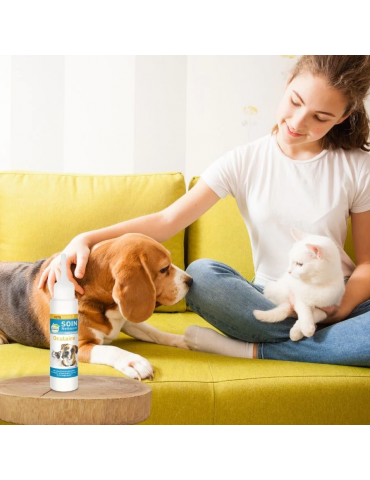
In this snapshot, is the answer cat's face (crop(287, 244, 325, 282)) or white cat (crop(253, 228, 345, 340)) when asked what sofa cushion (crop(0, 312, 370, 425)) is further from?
cat's face (crop(287, 244, 325, 282))

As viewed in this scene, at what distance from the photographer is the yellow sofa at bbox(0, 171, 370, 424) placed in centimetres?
144

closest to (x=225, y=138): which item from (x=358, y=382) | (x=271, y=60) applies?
(x=271, y=60)

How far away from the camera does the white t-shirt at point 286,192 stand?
74.8 inches

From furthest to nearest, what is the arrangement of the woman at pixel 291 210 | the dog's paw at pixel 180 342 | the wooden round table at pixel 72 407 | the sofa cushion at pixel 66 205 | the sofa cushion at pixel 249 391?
the sofa cushion at pixel 66 205
the dog's paw at pixel 180 342
the woman at pixel 291 210
the sofa cushion at pixel 249 391
the wooden round table at pixel 72 407

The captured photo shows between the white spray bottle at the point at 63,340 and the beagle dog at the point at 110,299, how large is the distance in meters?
0.24

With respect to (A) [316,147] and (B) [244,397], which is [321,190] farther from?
(B) [244,397]

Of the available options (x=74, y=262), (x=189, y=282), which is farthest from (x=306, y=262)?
(x=74, y=262)

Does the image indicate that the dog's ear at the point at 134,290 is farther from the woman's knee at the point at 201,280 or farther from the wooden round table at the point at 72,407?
the wooden round table at the point at 72,407

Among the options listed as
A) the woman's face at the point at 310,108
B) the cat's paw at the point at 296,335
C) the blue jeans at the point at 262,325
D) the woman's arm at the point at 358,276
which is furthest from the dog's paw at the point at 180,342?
the woman's face at the point at 310,108

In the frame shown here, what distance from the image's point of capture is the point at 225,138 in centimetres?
279

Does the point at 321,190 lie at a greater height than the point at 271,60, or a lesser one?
lesser

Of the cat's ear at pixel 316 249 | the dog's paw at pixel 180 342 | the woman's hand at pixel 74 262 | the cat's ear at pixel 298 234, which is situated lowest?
the dog's paw at pixel 180 342
